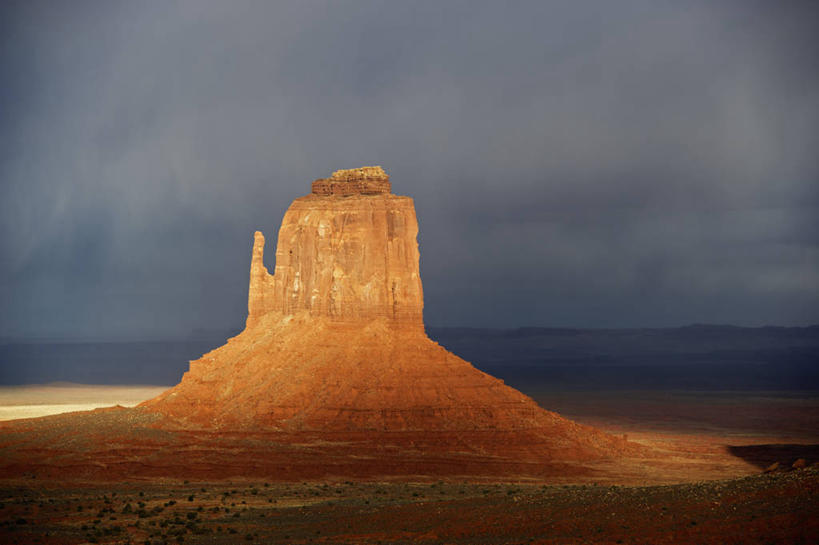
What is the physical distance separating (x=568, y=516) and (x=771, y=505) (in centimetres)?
744

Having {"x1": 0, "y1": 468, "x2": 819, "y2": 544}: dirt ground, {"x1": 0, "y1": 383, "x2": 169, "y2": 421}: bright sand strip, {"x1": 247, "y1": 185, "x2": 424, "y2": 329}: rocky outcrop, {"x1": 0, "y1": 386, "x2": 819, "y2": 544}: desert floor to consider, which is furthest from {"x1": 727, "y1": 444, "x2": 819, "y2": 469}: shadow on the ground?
{"x1": 0, "y1": 383, "x2": 169, "y2": 421}: bright sand strip

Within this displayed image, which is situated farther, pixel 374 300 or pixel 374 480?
pixel 374 300

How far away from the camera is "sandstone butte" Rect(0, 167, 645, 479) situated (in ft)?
226

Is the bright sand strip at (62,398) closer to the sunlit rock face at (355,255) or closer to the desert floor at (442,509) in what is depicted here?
the sunlit rock face at (355,255)

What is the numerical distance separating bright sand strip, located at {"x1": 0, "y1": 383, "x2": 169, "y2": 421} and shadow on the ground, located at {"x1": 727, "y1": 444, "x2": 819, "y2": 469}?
255 feet

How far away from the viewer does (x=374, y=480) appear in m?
65.6

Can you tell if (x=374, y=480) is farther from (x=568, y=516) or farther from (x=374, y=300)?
(x=568, y=516)

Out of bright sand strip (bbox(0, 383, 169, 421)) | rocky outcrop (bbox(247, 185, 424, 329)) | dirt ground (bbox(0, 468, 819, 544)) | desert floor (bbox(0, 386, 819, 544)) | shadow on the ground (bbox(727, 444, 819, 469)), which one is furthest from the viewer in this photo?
bright sand strip (bbox(0, 383, 169, 421))

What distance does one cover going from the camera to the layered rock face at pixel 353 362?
2906 inches

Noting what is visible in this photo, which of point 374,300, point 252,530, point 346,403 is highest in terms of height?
point 374,300

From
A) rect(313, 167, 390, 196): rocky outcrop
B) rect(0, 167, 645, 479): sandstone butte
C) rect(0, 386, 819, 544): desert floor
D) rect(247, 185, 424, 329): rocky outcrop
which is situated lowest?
rect(0, 386, 819, 544): desert floor

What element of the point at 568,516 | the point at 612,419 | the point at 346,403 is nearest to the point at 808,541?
the point at 568,516

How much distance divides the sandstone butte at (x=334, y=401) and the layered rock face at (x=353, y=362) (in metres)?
0.11

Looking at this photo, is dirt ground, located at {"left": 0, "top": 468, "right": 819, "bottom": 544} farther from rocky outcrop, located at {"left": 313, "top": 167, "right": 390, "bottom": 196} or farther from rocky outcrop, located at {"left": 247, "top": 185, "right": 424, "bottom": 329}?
rocky outcrop, located at {"left": 313, "top": 167, "right": 390, "bottom": 196}
